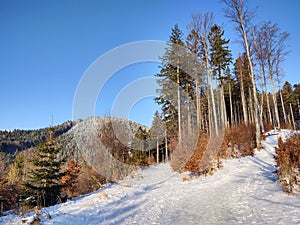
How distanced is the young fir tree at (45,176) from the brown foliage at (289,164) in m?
13.0

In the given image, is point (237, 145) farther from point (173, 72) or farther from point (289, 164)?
point (173, 72)

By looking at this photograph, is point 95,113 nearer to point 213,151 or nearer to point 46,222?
point 213,151

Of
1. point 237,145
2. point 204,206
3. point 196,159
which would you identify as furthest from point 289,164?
point 237,145

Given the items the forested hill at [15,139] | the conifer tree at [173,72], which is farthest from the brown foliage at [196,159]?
the forested hill at [15,139]

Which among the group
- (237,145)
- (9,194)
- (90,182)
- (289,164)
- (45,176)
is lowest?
(9,194)

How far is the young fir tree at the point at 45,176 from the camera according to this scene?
1359 centimetres

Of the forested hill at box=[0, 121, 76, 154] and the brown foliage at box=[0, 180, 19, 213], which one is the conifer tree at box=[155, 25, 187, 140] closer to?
the brown foliage at box=[0, 180, 19, 213]

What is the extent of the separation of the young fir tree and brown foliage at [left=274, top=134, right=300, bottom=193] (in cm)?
1297

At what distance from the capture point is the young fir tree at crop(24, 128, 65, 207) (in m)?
13.6

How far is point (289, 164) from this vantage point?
595cm

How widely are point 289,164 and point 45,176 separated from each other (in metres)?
14.6

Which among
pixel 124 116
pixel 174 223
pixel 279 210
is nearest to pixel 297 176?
pixel 279 210

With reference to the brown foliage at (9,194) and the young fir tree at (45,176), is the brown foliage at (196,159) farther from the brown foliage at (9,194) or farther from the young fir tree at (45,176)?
the brown foliage at (9,194)

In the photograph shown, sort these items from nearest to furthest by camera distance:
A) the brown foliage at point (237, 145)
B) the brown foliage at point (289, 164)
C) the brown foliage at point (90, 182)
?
the brown foliage at point (289, 164)
the brown foliage at point (237, 145)
the brown foliage at point (90, 182)
